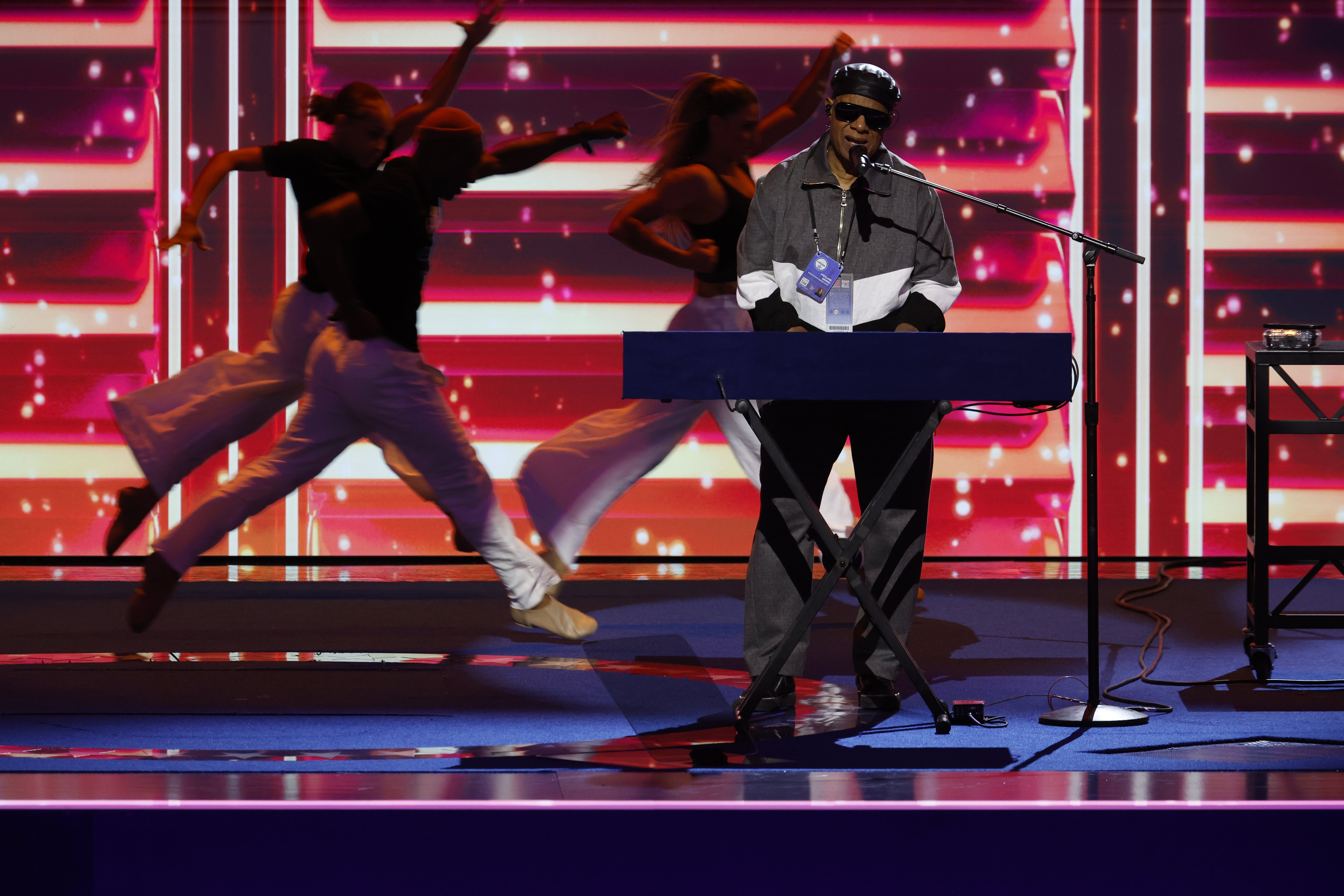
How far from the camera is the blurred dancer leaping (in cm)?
369

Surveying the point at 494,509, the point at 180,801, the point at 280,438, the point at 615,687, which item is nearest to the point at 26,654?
the point at 280,438

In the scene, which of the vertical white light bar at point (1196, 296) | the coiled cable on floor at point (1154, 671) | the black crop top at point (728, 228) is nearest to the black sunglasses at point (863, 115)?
the black crop top at point (728, 228)

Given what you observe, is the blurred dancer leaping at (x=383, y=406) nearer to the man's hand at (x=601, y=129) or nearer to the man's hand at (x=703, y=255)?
the man's hand at (x=601, y=129)

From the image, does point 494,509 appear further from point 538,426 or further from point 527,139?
point 538,426

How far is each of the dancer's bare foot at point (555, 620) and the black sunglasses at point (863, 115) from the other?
1.40m

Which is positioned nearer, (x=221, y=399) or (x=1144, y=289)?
(x=221, y=399)

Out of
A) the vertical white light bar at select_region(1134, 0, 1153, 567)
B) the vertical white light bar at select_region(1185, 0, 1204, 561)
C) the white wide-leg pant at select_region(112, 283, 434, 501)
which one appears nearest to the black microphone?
the white wide-leg pant at select_region(112, 283, 434, 501)

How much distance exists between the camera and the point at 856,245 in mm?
3232

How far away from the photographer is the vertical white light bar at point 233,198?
545 centimetres

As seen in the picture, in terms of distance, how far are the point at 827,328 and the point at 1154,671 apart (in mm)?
1295

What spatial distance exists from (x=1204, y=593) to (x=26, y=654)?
11.8 ft

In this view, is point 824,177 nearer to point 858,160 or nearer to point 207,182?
point 858,160

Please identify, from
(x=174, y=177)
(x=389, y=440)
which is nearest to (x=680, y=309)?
(x=389, y=440)
